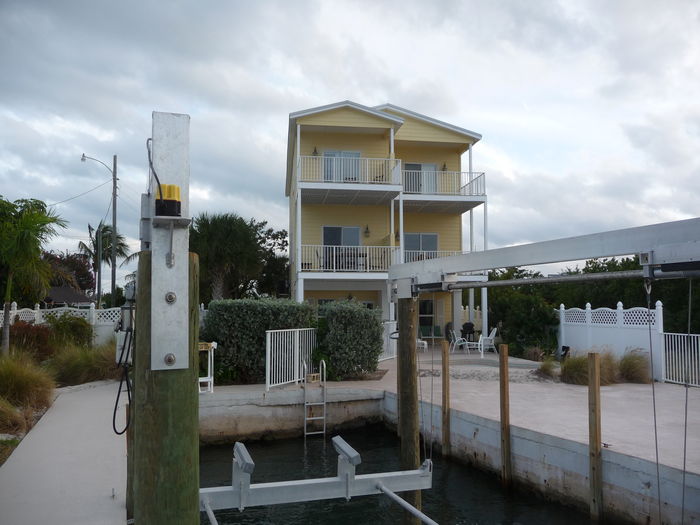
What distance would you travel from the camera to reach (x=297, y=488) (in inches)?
193

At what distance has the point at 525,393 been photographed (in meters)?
12.5

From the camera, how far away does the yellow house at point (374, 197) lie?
2258cm

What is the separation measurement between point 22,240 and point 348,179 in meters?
13.0

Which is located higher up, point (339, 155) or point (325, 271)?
point (339, 155)

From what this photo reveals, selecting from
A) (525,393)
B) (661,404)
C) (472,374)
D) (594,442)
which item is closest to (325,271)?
(472,374)

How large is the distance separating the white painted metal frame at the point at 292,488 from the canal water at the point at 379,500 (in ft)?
11.7

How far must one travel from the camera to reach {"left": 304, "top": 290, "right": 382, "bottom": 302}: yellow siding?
2478 centimetres

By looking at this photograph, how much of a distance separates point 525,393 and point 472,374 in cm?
324

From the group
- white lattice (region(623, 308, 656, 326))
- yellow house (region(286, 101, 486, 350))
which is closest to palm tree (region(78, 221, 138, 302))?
yellow house (region(286, 101, 486, 350))

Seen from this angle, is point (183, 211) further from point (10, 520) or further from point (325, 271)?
point (325, 271)

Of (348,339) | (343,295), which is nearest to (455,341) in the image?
(343,295)

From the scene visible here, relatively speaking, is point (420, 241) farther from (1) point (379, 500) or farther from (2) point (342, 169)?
(1) point (379, 500)

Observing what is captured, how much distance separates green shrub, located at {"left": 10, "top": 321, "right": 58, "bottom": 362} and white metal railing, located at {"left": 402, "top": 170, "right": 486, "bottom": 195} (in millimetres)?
14456

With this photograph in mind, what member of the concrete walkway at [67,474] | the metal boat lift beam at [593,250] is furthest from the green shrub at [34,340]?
the metal boat lift beam at [593,250]
